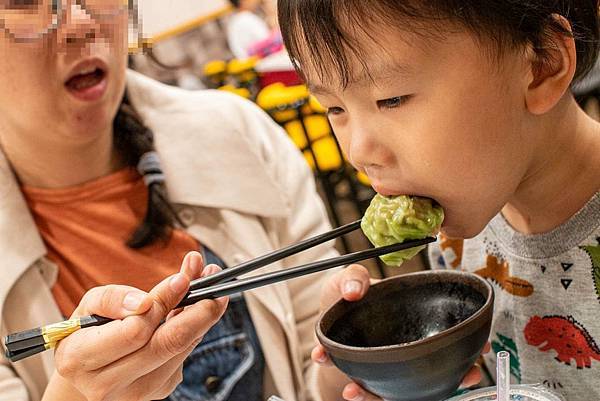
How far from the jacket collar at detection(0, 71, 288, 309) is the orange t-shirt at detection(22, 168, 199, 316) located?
0.13 m

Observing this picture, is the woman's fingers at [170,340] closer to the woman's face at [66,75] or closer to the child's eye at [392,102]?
the child's eye at [392,102]

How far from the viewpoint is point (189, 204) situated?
173cm

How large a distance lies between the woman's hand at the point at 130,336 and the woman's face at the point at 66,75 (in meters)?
0.52

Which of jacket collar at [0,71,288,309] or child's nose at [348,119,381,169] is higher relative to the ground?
child's nose at [348,119,381,169]

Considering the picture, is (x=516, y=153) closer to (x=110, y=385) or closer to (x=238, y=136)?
(x=110, y=385)

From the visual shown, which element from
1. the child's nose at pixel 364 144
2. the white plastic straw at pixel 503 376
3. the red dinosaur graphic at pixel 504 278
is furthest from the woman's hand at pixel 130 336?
the red dinosaur graphic at pixel 504 278

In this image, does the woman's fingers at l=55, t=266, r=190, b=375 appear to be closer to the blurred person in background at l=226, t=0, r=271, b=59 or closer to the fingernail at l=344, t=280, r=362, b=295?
the fingernail at l=344, t=280, r=362, b=295

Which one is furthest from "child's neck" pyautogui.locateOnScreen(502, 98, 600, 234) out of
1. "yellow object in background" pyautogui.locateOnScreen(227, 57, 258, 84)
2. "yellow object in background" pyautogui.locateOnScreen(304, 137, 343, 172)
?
"yellow object in background" pyautogui.locateOnScreen(227, 57, 258, 84)

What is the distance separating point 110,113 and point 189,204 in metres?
0.32

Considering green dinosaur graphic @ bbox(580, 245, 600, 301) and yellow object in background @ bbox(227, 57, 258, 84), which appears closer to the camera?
green dinosaur graphic @ bbox(580, 245, 600, 301)

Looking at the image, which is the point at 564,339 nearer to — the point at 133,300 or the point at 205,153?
the point at 133,300

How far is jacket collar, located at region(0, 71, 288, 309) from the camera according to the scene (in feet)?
5.73

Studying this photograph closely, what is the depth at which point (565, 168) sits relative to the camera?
1.09m

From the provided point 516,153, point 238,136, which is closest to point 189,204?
point 238,136
